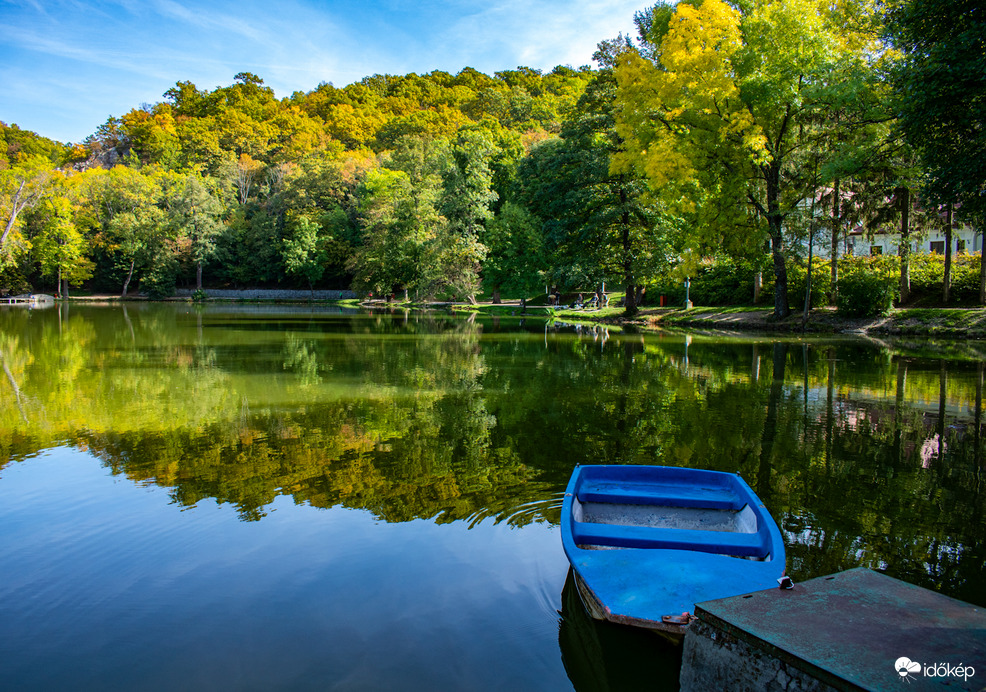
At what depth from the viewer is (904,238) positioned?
80.5 feet

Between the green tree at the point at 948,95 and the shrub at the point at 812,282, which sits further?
the shrub at the point at 812,282

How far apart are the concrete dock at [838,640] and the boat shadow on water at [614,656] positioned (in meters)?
0.55

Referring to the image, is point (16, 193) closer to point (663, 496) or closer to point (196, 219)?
point (196, 219)

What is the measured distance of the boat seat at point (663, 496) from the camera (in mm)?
5504

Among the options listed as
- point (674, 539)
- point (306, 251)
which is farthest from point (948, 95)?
point (306, 251)

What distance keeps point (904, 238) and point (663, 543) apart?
25.5 m

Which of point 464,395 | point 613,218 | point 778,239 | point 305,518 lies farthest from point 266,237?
point 305,518

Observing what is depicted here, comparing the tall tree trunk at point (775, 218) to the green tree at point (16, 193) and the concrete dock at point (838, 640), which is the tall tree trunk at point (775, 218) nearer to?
the concrete dock at point (838, 640)

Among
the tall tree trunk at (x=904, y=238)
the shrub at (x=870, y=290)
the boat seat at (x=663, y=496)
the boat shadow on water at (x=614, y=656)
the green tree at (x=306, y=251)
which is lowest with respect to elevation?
the boat shadow on water at (x=614, y=656)

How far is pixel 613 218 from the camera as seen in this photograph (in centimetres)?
3114

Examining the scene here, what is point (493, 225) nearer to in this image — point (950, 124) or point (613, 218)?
point (613, 218)

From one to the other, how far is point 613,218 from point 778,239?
811cm

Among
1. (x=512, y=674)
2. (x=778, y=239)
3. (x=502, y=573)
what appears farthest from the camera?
(x=778, y=239)

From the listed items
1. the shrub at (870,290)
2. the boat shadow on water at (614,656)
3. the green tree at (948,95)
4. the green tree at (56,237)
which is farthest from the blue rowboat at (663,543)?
the green tree at (56,237)
